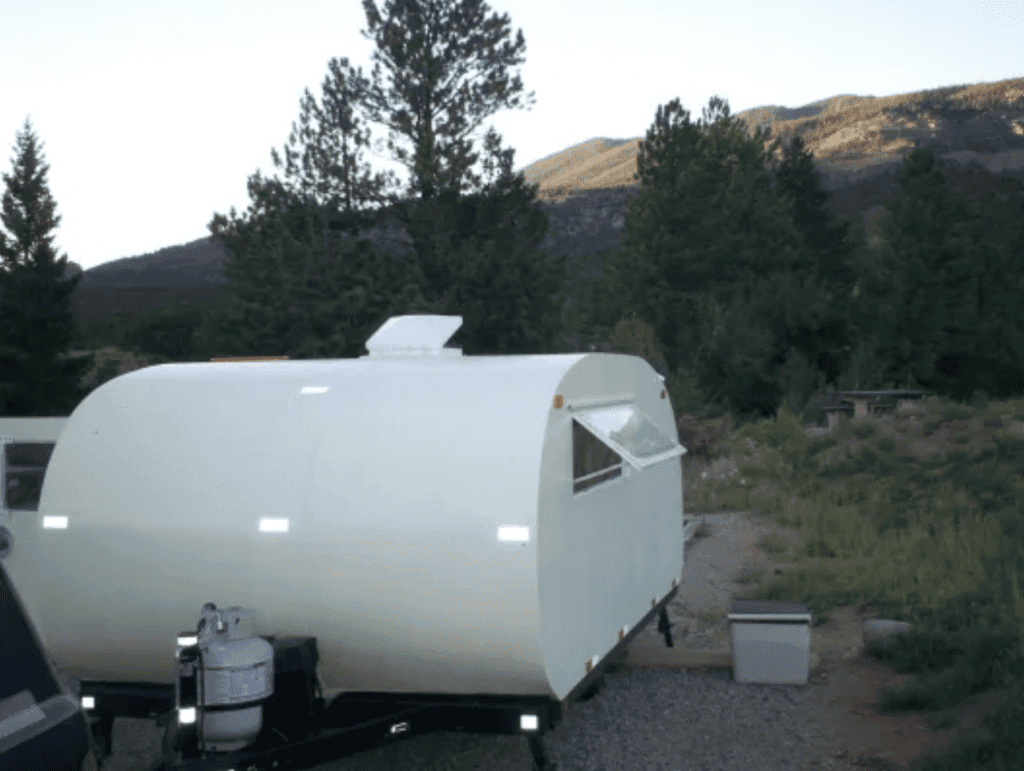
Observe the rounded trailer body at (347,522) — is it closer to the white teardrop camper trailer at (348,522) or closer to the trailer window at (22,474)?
the white teardrop camper trailer at (348,522)

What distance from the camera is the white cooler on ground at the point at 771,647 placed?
308 inches

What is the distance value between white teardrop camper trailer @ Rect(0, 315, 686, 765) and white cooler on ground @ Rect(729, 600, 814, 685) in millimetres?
2002

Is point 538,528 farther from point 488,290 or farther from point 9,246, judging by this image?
point 9,246

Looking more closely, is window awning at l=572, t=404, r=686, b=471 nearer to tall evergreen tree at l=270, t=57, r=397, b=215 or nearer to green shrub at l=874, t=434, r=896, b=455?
green shrub at l=874, t=434, r=896, b=455

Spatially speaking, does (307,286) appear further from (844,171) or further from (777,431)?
(844,171)

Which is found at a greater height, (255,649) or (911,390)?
(255,649)

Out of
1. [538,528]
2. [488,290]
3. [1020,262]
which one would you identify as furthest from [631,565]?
[1020,262]

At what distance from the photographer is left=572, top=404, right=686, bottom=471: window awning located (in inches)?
238

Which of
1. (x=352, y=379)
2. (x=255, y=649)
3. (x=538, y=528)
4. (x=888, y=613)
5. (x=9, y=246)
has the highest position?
(x=9, y=246)

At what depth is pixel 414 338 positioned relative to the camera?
22.1 feet

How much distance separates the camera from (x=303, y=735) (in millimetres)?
5066

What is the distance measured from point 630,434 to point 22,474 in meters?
5.05

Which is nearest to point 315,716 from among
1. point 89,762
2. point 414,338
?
point 89,762

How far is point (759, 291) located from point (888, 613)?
2098 cm
